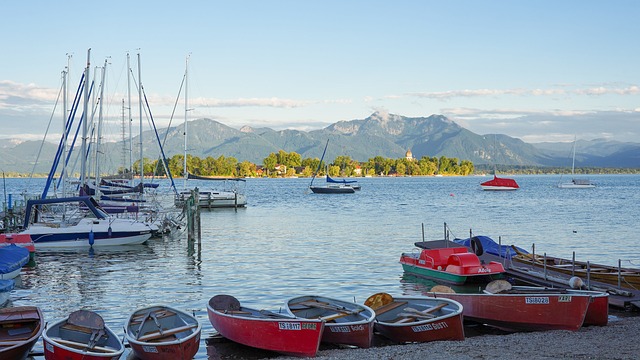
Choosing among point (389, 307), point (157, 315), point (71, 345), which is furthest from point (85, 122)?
point (71, 345)

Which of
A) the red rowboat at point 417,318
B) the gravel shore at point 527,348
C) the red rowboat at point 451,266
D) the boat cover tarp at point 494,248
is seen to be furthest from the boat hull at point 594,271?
the red rowboat at point 417,318

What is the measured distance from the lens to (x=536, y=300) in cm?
1867

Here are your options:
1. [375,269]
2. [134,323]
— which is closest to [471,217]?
[375,269]

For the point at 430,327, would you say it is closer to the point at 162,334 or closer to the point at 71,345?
A: the point at 162,334

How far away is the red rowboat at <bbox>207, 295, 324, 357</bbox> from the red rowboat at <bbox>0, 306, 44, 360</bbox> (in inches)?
171

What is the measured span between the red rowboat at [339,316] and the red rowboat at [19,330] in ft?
20.5

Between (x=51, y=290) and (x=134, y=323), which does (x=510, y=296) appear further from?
(x=51, y=290)

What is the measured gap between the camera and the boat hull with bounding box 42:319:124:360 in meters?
15.0

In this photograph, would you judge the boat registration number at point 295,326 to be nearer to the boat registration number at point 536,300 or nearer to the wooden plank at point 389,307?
the wooden plank at point 389,307

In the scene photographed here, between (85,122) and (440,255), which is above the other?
(85,122)

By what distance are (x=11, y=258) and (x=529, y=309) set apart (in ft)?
66.1

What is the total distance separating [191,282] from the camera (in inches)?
1174

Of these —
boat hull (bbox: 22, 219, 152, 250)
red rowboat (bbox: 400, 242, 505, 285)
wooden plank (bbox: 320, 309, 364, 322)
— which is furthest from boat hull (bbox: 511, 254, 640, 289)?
boat hull (bbox: 22, 219, 152, 250)

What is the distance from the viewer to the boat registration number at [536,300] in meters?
18.6
